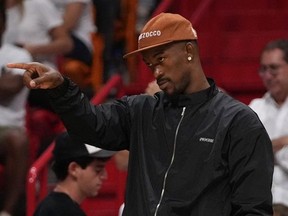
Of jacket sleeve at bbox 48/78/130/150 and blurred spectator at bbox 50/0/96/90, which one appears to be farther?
blurred spectator at bbox 50/0/96/90

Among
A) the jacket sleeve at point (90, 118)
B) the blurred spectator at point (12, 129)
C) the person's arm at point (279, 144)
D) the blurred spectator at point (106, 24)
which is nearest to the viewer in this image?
the jacket sleeve at point (90, 118)

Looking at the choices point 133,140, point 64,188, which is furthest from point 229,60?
point 133,140

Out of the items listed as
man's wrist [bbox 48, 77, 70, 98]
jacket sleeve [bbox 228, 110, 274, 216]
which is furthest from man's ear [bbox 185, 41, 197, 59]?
man's wrist [bbox 48, 77, 70, 98]

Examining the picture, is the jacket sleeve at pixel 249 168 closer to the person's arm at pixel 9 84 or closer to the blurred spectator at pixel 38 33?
the person's arm at pixel 9 84

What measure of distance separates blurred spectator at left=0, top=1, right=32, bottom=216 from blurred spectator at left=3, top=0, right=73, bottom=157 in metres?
0.54

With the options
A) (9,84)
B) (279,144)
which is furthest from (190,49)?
(9,84)

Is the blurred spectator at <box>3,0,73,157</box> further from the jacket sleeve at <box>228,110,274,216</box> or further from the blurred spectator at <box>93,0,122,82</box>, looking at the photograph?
the jacket sleeve at <box>228,110,274,216</box>

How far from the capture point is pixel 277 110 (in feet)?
25.3

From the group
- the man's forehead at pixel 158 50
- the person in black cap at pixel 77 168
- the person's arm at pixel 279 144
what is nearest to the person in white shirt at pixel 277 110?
the person's arm at pixel 279 144

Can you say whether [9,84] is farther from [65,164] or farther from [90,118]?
[90,118]

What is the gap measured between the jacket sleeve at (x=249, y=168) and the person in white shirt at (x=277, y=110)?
236cm

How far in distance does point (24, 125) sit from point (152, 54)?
3.75m

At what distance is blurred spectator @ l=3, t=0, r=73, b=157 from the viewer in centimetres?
920

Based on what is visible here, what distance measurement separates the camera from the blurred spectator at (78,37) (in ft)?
31.6
